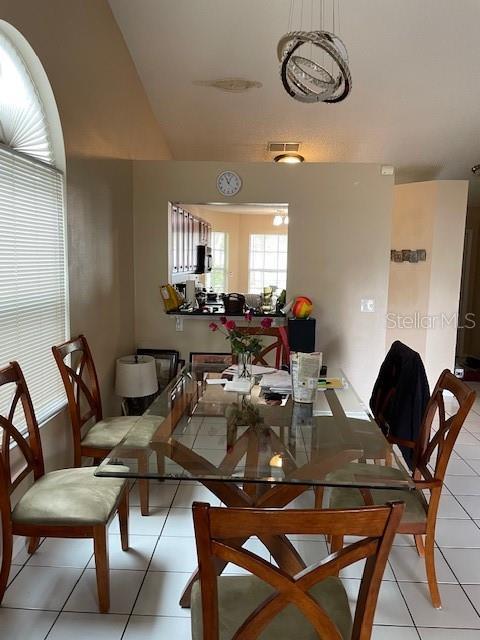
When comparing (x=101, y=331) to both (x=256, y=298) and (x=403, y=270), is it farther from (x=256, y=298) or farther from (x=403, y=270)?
(x=403, y=270)

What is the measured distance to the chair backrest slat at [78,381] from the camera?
2518 millimetres

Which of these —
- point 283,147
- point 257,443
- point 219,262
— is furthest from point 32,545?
point 219,262

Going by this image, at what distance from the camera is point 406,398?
2.47 m

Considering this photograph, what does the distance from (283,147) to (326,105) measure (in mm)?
724

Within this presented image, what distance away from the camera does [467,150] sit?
188 inches

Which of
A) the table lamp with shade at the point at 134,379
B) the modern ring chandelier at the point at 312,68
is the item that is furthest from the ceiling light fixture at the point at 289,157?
the table lamp with shade at the point at 134,379

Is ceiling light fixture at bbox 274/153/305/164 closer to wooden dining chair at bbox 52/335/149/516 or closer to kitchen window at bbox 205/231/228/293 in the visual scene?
wooden dining chair at bbox 52/335/149/516

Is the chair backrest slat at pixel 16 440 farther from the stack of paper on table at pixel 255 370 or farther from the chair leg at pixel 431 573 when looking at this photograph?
the chair leg at pixel 431 573

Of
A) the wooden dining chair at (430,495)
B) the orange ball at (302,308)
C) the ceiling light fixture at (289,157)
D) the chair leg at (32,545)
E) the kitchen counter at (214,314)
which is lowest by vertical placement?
the chair leg at (32,545)

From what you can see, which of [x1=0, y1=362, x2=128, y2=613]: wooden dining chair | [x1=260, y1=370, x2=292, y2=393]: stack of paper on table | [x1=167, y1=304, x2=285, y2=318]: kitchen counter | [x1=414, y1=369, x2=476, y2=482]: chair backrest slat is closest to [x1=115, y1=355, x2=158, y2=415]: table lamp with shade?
[x1=167, y1=304, x2=285, y2=318]: kitchen counter

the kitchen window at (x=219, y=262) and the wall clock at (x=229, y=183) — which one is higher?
the wall clock at (x=229, y=183)

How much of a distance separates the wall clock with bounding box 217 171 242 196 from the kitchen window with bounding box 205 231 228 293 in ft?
13.6

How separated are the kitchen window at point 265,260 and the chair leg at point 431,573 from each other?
279 inches

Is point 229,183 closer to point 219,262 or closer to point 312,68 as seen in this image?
point 312,68
